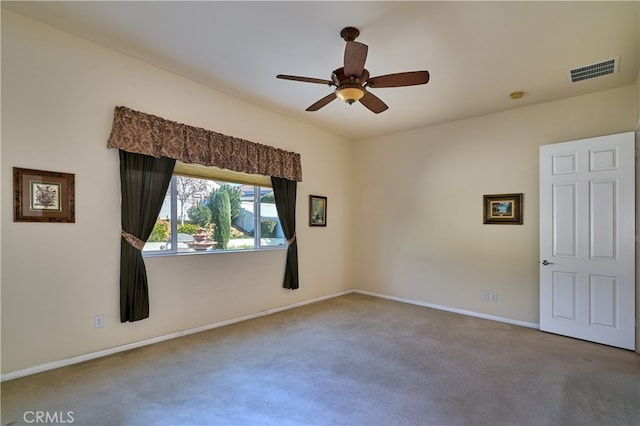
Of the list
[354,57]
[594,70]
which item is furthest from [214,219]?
[594,70]

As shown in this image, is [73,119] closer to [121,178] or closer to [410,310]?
[121,178]

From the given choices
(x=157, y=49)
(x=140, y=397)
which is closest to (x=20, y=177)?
(x=157, y=49)

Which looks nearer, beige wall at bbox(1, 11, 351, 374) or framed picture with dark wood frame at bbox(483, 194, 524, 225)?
beige wall at bbox(1, 11, 351, 374)

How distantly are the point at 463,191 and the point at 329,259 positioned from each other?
2.51 metres

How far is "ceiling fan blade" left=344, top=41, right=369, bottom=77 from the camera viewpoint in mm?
2240

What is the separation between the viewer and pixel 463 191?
15.9 ft

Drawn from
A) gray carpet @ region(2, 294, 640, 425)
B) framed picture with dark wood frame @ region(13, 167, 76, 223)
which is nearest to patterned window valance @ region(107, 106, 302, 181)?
framed picture with dark wood frame @ region(13, 167, 76, 223)

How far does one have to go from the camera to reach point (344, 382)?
2650mm

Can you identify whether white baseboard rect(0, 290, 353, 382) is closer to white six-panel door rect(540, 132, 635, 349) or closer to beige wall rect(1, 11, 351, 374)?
beige wall rect(1, 11, 351, 374)

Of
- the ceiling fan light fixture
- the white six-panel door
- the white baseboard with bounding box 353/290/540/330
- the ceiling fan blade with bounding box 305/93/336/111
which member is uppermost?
the ceiling fan blade with bounding box 305/93/336/111

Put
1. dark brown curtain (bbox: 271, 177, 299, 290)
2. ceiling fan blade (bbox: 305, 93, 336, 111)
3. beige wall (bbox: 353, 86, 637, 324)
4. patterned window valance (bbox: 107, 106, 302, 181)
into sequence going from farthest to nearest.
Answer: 1. dark brown curtain (bbox: 271, 177, 299, 290)
2. beige wall (bbox: 353, 86, 637, 324)
3. patterned window valance (bbox: 107, 106, 302, 181)
4. ceiling fan blade (bbox: 305, 93, 336, 111)

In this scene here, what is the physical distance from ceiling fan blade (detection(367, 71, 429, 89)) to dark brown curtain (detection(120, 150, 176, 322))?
7.94 ft

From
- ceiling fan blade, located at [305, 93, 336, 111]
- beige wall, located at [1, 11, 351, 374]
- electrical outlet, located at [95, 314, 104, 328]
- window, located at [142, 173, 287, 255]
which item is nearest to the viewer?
beige wall, located at [1, 11, 351, 374]

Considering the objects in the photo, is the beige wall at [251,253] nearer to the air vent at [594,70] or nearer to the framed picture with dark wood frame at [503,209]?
the framed picture with dark wood frame at [503,209]
